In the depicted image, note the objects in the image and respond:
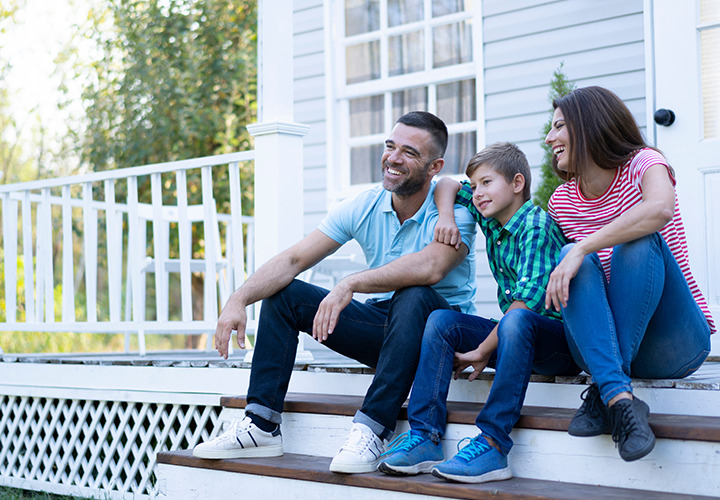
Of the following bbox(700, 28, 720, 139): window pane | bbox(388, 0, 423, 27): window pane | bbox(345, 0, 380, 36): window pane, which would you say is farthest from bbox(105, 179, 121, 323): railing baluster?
bbox(700, 28, 720, 139): window pane

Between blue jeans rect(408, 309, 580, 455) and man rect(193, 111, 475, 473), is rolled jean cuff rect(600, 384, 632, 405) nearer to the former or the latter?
blue jeans rect(408, 309, 580, 455)

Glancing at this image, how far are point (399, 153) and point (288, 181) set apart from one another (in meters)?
0.80

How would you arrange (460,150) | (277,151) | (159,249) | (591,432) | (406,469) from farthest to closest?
(460,150) < (159,249) < (277,151) < (406,469) < (591,432)

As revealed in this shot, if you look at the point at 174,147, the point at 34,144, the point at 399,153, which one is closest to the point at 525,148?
the point at 399,153

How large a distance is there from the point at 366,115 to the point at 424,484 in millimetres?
3720

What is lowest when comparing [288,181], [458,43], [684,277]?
[684,277]

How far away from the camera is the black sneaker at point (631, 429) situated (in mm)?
1969

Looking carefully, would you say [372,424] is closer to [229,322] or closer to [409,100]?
[229,322]

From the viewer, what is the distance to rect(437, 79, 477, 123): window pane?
5.12 meters

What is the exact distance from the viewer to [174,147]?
9.91 metres

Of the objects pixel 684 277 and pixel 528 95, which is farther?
pixel 528 95

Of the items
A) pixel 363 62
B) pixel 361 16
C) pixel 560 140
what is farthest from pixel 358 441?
pixel 361 16

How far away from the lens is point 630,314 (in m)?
2.13

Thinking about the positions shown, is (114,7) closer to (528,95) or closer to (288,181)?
(528,95)
